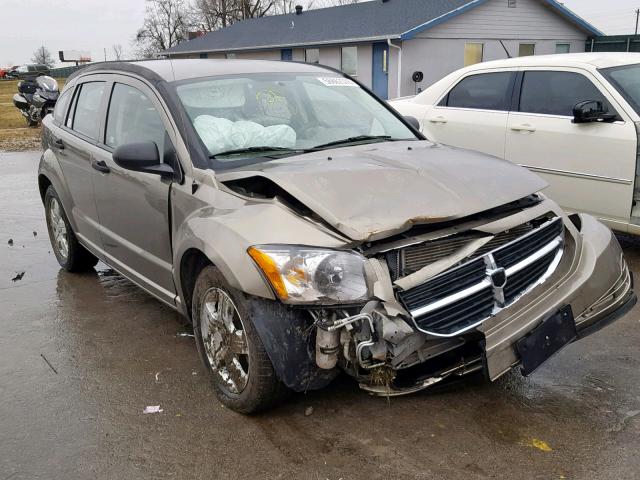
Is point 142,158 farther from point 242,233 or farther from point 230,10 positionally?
point 230,10

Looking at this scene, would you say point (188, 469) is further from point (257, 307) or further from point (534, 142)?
point (534, 142)

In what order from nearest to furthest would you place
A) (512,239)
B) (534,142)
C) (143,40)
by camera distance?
1. (512,239)
2. (534,142)
3. (143,40)

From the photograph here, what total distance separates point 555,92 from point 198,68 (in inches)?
139

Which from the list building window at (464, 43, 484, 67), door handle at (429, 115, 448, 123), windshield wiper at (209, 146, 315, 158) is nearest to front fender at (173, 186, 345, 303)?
windshield wiper at (209, 146, 315, 158)

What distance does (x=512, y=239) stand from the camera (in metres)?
3.08

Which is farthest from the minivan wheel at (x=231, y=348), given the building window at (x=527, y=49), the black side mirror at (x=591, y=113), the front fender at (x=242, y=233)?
the building window at (x=527, y=49)

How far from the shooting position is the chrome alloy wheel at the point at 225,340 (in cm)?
312

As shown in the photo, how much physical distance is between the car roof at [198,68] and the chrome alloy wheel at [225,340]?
1.54m

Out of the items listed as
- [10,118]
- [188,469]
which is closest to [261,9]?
[10,118]

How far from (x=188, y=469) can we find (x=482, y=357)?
4.65ft

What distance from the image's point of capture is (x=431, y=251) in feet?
9.28

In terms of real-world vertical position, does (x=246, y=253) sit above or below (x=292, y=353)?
above

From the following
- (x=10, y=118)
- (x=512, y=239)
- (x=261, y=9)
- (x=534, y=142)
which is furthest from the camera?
(x=261, y=9)

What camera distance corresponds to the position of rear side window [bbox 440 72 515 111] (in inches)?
251
